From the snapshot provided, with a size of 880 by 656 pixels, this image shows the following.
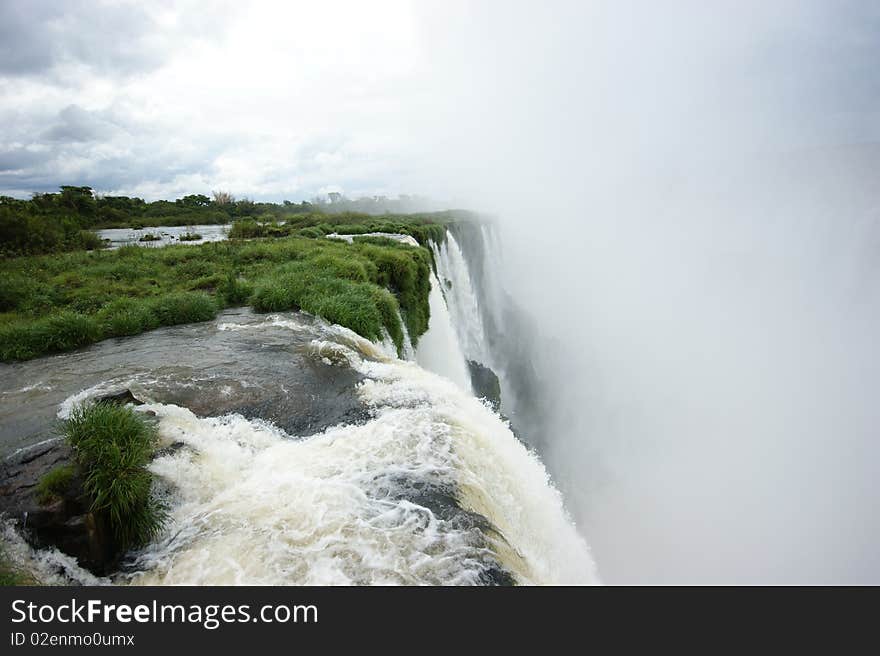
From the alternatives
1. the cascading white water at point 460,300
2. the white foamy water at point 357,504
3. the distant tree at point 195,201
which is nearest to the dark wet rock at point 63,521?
the white foamy water at point 357,504

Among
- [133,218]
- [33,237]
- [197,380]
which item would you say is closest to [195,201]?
[133,218]

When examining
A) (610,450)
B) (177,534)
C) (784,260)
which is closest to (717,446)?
(610,450)

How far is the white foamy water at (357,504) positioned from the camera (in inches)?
147

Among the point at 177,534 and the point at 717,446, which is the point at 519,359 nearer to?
the point at 717,446

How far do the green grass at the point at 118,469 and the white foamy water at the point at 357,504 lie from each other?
21cm

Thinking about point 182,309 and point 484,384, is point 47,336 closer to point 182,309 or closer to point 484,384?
point 182,309

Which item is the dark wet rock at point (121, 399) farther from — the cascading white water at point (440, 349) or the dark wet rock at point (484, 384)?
the dark wet rock at point (484, 384)

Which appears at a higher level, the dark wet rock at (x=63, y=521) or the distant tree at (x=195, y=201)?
the distant tree at (x=195, y=201)

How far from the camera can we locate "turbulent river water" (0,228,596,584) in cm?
379

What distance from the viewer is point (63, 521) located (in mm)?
3742

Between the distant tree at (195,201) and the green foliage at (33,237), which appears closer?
the green foliage at (33,237)

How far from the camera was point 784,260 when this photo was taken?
10162cm

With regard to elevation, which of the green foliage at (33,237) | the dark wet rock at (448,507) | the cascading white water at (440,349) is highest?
the green foliage at (33,237)

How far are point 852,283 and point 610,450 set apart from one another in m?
89.7
